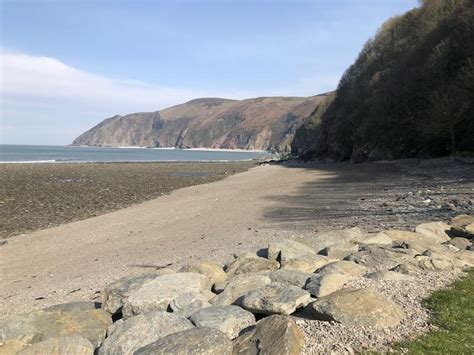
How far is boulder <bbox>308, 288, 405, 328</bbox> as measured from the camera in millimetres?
5461

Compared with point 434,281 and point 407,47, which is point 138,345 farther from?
point 407,47

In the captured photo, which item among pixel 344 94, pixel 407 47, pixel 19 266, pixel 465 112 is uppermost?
pixel 407 47

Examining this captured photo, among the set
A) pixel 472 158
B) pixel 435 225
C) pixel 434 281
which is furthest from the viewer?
pixel 472 158

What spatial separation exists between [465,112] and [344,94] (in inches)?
1339

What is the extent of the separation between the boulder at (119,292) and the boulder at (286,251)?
2864 mm

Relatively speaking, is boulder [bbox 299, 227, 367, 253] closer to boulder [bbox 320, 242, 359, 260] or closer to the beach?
boulder [bbox 320, 242, 359, 260]

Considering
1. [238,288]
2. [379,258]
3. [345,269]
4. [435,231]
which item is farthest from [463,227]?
[238,288]

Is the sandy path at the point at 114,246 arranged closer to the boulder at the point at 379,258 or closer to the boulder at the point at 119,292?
the boulder at the point at 119,292

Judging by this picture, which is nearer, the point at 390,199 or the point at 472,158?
the point at 390,199

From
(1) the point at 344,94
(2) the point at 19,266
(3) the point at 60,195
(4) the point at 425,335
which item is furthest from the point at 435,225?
(1) the point at 344,94

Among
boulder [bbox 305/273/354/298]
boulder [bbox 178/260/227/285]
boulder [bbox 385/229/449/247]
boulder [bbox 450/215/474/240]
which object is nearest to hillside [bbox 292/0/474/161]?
boulder [bbox 450/215/474/240]

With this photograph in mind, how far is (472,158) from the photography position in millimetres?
31234

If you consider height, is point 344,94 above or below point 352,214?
above

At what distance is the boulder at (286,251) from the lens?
356 inches
